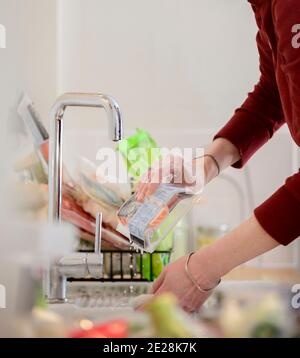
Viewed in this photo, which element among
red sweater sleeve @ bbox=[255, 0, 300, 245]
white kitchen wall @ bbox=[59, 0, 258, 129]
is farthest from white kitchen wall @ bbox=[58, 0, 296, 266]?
red sweater sleeve @ bbox=[255, 0, 300, 245]

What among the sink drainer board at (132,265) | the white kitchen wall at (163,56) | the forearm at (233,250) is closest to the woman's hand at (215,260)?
A: the forearm at (233,250)

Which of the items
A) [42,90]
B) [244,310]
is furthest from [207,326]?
[42,90]

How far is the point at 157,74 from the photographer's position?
0.94 meters

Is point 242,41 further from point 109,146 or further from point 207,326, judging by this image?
point 207,326

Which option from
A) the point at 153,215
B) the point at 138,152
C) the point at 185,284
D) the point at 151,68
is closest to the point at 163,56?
the point at 151,68

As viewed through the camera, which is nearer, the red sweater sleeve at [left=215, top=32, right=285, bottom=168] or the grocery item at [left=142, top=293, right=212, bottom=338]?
the grocery item at [left=142, top=293, right=212, bottom=338]

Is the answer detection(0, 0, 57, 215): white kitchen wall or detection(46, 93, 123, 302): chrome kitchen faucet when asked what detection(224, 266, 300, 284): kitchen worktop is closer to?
detection(46, 93, 123, 302): chrome kitchen faucet

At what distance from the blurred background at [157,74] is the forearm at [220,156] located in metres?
0.02

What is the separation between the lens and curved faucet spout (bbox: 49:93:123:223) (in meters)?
0.83

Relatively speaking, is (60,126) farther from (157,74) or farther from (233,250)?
(233,250)

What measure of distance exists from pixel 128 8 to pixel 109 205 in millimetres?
→ 302

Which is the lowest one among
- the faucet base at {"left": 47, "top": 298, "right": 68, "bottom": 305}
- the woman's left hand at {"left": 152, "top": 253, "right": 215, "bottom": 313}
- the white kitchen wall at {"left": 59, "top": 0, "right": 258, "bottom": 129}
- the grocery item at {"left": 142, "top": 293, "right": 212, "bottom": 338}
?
the grocery item at {"left": 142, "top": 293, "right": 212, "bottom": 338}

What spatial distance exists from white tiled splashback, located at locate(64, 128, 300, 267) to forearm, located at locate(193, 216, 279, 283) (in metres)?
0.14

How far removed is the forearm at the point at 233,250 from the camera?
75cm
